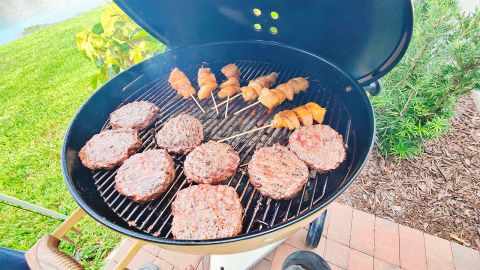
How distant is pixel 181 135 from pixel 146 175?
0.43m

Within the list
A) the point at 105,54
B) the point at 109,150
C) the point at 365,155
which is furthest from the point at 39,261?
the point at 105,54

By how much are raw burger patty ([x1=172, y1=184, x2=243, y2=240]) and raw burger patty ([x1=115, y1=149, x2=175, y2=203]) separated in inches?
6.4

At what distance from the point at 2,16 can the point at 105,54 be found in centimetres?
1264

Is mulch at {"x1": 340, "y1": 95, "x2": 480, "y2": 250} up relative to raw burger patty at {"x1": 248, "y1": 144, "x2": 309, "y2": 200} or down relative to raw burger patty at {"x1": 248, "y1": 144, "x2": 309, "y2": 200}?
down

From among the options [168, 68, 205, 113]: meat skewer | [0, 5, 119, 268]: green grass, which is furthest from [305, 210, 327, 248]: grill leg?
[0, 5, 119, 268]: green grass

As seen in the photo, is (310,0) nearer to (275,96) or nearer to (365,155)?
(275,96)

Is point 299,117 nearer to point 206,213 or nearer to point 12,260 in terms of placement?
point 206,213

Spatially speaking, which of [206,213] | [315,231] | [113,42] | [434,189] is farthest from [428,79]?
[113,42]

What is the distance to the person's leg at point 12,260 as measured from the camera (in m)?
1.87

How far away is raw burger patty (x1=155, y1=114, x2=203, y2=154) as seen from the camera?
2.26 metres

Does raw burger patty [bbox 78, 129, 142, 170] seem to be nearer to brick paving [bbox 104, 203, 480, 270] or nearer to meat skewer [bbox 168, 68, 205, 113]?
meat skewer [bbox 168, 68, 205, 113]

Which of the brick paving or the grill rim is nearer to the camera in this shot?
the grill rim

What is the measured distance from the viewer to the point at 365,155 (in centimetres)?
175

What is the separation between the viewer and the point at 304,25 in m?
2.28
